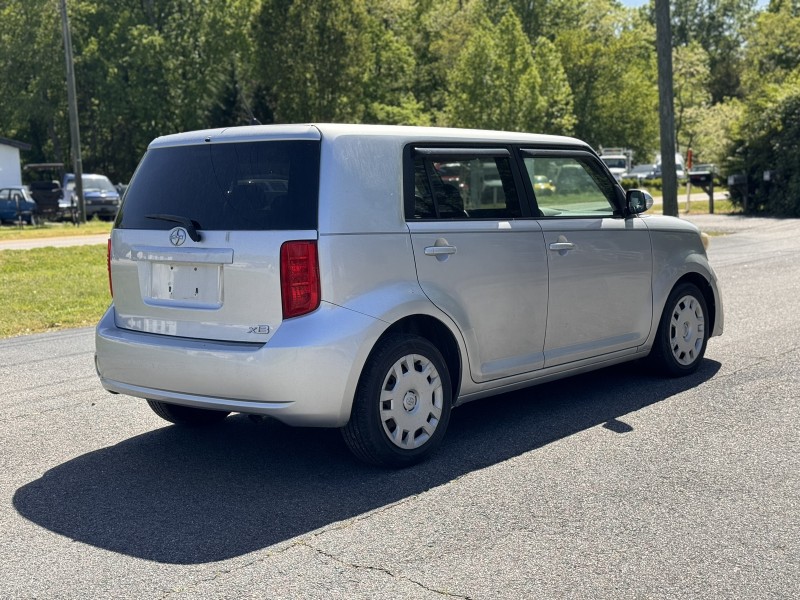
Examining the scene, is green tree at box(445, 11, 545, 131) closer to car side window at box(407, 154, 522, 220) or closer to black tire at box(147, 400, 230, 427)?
car side window at box(407, 154, 522, 220)

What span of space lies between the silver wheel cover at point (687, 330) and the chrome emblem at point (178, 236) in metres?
3.67

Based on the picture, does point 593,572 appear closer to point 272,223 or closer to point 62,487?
point 272,223

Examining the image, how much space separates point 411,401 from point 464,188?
130 centimetres

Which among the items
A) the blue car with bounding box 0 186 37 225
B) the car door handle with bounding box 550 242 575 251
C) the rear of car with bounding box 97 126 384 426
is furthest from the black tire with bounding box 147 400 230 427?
the blue car with bounding box 0 186 37 225

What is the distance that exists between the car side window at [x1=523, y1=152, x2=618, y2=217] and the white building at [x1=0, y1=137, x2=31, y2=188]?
43.1 m

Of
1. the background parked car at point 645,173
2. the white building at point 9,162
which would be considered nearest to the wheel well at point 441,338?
the white building at point 9,162

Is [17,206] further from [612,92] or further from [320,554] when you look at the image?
[612,92]

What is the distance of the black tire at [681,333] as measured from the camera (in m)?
7.24

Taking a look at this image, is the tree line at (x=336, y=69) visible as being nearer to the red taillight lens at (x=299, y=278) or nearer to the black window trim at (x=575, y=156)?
the black window trim at (x=575, y=156)

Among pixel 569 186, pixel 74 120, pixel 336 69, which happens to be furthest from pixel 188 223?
pixel 336 69

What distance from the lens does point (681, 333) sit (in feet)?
24.2

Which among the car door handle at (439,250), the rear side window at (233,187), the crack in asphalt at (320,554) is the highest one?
the rear side window at (233,187)

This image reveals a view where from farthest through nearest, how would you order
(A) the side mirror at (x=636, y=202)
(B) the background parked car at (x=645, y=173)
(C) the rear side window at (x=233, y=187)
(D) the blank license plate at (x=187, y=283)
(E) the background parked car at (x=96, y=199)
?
(B) the background parked car at (x=645, y=173) < (E) the background parked car at (x=96, y=199) < (A) the side mirror at (x=636, y=202) < (D) the blank license plate at (x=187, y=283) < (C) the rear side window at (x=233, y=187)

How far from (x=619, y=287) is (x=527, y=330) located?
39.3 inches
